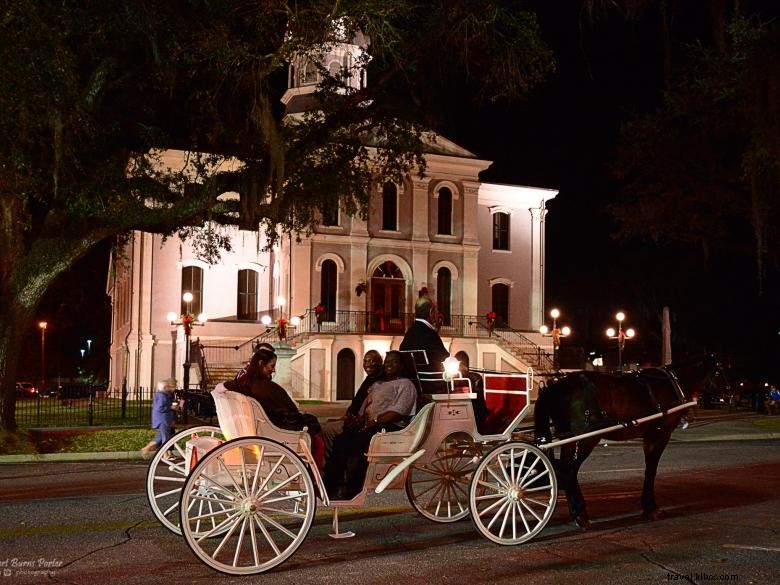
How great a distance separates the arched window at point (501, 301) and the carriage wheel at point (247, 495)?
130 feet

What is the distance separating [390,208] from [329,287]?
16.7 feet

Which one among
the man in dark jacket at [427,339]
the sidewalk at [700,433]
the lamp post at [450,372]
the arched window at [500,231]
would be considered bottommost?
the sidewalk at [700,433]

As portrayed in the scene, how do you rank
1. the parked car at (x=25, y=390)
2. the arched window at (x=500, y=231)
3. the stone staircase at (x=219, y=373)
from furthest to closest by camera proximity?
1. the parked car at (x=25, y=390)
2. the arched window at (x=500, y=231)
3. the stone staircase at (x=219, y=373)

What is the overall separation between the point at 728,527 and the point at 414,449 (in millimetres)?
3041

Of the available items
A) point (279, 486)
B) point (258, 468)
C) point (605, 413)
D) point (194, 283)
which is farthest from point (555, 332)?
point (258, 468)

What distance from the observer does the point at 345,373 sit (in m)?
40.7

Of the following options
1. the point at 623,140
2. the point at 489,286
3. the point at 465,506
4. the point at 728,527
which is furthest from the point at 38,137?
the point at 489,286

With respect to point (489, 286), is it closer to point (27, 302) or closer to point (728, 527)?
point (27, 302)

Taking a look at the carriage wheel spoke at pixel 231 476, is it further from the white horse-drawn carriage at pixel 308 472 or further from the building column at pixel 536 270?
the building column at pixel 536 270

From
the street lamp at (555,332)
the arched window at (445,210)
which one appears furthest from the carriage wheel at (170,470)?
the arched window at (445,210)

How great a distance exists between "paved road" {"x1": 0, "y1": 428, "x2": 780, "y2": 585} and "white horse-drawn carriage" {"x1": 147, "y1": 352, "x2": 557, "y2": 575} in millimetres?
220

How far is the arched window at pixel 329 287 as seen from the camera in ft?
135

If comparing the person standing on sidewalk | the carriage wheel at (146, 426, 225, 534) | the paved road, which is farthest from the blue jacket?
the carriage wheel at (146, 426, 225, 534)

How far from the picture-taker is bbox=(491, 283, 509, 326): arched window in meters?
46.5
